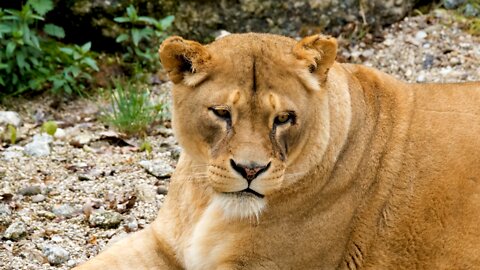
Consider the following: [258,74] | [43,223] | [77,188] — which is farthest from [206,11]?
[258,74]

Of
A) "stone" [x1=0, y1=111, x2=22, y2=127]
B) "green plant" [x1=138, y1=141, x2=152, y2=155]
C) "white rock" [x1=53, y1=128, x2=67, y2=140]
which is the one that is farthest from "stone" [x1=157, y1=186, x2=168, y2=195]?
"stone" [x1=0, y1=111, x2=22, y2=127]

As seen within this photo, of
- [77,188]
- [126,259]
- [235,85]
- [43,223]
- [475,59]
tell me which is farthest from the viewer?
[475,59]

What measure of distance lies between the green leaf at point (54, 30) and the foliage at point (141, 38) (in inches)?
16.3

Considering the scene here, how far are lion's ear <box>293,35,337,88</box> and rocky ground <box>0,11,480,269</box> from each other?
1.67 m

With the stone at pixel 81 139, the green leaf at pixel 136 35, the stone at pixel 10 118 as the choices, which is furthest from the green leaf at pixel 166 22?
the stone at pixel 10 118

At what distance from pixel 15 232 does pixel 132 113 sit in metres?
1.76

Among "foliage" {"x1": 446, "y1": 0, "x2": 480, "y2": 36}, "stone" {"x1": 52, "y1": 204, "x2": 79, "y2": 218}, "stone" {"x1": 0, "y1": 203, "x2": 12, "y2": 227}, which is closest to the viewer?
"stone" {"x1": 0, "y1": 203, "x2": 12, "y2": 227}

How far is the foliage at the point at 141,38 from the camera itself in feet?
24.6

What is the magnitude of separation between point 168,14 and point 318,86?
397cm

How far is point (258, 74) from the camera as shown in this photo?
3992 mm

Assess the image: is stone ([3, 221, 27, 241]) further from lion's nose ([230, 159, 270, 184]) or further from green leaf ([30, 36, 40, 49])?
green leaf ([30, 36, 40, 49])

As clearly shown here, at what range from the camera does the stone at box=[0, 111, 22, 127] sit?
6867mm

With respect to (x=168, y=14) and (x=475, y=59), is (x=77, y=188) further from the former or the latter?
(x=475, y=59)

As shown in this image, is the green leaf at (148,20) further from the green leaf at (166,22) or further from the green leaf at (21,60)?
the green leaf at (21,60)
